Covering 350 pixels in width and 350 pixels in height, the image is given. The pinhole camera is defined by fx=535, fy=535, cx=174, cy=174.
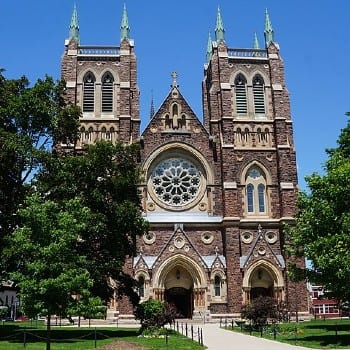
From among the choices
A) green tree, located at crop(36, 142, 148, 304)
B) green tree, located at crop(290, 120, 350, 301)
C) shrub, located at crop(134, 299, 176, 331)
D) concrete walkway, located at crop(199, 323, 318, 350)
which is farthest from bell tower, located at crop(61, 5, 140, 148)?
concrete walkway, located at crop(199, 323, 318, 350)

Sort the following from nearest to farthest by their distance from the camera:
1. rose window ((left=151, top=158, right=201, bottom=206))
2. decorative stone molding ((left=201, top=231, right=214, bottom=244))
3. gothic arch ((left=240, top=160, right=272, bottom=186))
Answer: decorative stone molding ((left=201, top=231, right=214, bottom=244)) → rose window ((left=151, top=158, right=201, bottom=206)) → gothic arch ((left=240, top=160, right=272, bottom=186))

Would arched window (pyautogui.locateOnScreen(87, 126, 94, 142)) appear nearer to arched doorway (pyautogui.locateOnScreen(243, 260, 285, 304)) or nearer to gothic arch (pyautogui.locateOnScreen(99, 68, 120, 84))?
gothic arch (pyautogui.locateOnScreen(99, 68, 120, 84))

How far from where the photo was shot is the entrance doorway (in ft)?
136

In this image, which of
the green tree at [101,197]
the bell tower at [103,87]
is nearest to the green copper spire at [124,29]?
the bell tower at [103,87]

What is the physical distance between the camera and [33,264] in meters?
19.6

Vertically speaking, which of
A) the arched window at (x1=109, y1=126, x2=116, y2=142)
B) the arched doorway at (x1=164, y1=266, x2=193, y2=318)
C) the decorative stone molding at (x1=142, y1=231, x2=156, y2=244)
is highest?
the arched window at (x1=109, y1=126, x2=116, y2=142)

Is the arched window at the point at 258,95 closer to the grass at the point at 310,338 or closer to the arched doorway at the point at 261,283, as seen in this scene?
the arched doorway at the point at 261,283

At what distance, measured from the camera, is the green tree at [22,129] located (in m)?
27.4

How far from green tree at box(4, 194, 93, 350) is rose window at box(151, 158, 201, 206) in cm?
2213

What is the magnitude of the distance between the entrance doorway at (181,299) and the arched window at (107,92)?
15.8m

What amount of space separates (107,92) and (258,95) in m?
13.0

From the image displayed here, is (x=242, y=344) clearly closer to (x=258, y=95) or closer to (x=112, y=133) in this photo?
(x=112, y=133)

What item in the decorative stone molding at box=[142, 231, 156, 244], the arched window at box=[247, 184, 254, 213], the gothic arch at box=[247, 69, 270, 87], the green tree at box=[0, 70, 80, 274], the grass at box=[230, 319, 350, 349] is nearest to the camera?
the grass at box=[230, 319, 350, 349]

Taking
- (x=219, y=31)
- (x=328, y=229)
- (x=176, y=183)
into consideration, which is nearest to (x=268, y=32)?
(x=219, y=31)
